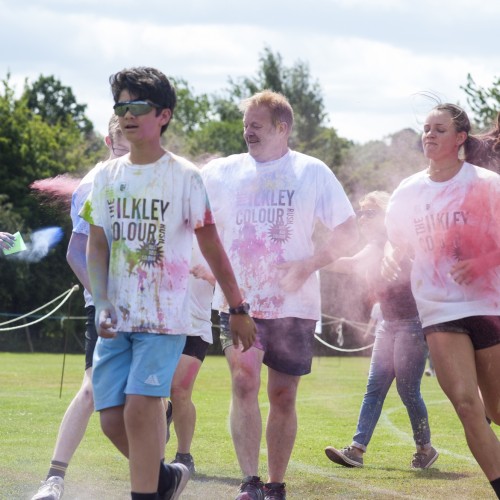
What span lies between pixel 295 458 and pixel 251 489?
8.44 ft

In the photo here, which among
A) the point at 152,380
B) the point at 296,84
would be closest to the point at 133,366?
the point at 152,380

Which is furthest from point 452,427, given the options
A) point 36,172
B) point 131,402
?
point 36,172

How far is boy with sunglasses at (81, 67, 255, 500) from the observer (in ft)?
16.6

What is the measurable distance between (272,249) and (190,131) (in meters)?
72.9

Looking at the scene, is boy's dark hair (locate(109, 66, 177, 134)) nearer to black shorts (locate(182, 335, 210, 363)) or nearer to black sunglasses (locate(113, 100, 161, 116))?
black sunglasses (locate(113, 100, 161, 116))

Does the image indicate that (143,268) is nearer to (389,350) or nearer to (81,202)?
(81,202)

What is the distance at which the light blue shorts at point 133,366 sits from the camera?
504 cm

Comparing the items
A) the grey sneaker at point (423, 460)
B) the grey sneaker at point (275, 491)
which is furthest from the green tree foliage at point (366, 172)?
the grey sneaker at point (275, 491)

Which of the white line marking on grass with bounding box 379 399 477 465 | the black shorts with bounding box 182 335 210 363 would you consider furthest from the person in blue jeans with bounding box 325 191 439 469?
the black shorts with bounding box 182 335 210 363

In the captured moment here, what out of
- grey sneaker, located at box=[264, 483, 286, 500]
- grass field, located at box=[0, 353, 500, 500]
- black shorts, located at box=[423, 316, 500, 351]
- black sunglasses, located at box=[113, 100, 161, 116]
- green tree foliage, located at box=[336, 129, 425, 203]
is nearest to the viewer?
black sunglasses, located at box=[113, 100, 161, 116]

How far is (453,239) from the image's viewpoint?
237 inches

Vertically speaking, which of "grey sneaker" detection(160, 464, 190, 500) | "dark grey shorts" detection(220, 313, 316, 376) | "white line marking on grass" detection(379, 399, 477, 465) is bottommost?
"white line marking on grass" detection(379, 399, 477, 465)

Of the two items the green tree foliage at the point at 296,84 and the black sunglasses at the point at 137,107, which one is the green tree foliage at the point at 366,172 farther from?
the black sunglasses at the point at 137,107

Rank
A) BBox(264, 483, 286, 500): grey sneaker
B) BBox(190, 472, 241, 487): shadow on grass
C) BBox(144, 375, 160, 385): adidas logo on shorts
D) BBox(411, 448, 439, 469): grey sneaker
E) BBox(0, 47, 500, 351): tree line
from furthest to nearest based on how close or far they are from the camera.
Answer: BBox(0, 47, 500, 351): tree line
BBox(411, 448, 439, 469): grey sneaker
BBox(190, 472, 241, 487): shadow on grass
BBox(264, 483, 286, 500): grey sneaker
BBox(144, 375, 160, 385): adidas logo on shorts
